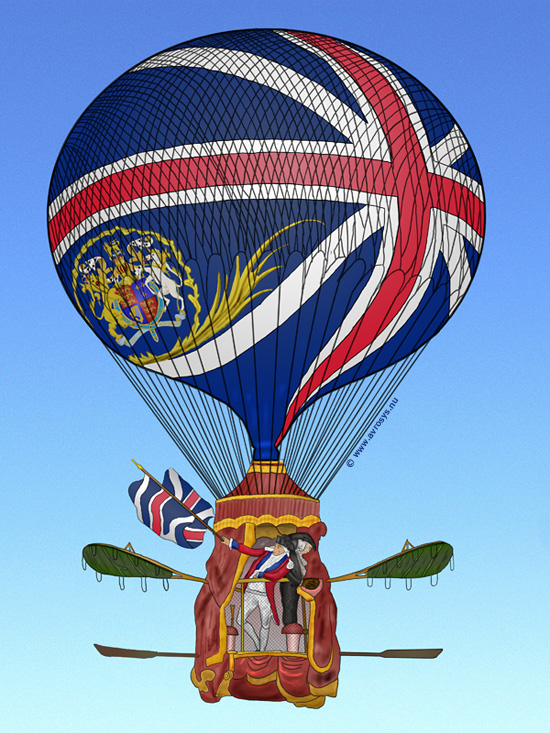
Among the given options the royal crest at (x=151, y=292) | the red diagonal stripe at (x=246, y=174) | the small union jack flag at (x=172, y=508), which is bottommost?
the small union jack flag at (x=172, y=508)

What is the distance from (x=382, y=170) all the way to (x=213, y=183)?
1997 millimetres

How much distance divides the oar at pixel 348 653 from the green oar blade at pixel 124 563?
35.0 inches

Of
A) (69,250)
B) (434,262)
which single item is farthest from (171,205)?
(434,262)

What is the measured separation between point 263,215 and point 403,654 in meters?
5.40

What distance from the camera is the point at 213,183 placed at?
673 inches

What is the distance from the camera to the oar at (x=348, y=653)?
17.6 metres

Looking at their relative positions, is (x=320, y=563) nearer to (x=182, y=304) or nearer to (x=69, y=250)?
(x=182, y=304)

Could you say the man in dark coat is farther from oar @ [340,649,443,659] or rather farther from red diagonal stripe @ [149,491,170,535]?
red diagonal stripe @ [149,491,170,535]

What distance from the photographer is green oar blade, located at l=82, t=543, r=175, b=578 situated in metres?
17.6

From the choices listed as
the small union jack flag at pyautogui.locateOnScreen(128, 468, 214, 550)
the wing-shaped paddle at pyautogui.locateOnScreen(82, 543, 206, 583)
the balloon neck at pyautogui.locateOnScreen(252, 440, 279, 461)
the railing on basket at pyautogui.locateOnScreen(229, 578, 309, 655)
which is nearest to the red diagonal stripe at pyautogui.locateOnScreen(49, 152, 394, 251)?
the balloon neck at pyautogui.locateOnScreen(252, 440, 279, 461)

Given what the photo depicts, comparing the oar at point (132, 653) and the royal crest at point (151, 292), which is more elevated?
the royal crest at point (151, 292)

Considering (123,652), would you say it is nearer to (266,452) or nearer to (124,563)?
(124,563)

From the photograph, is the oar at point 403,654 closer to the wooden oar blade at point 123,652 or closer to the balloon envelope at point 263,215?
the wooden oar blade at point 123,652

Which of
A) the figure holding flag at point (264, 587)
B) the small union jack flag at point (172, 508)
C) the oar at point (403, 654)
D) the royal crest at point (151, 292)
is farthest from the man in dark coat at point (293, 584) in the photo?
the royal crest at point (151, 292)
